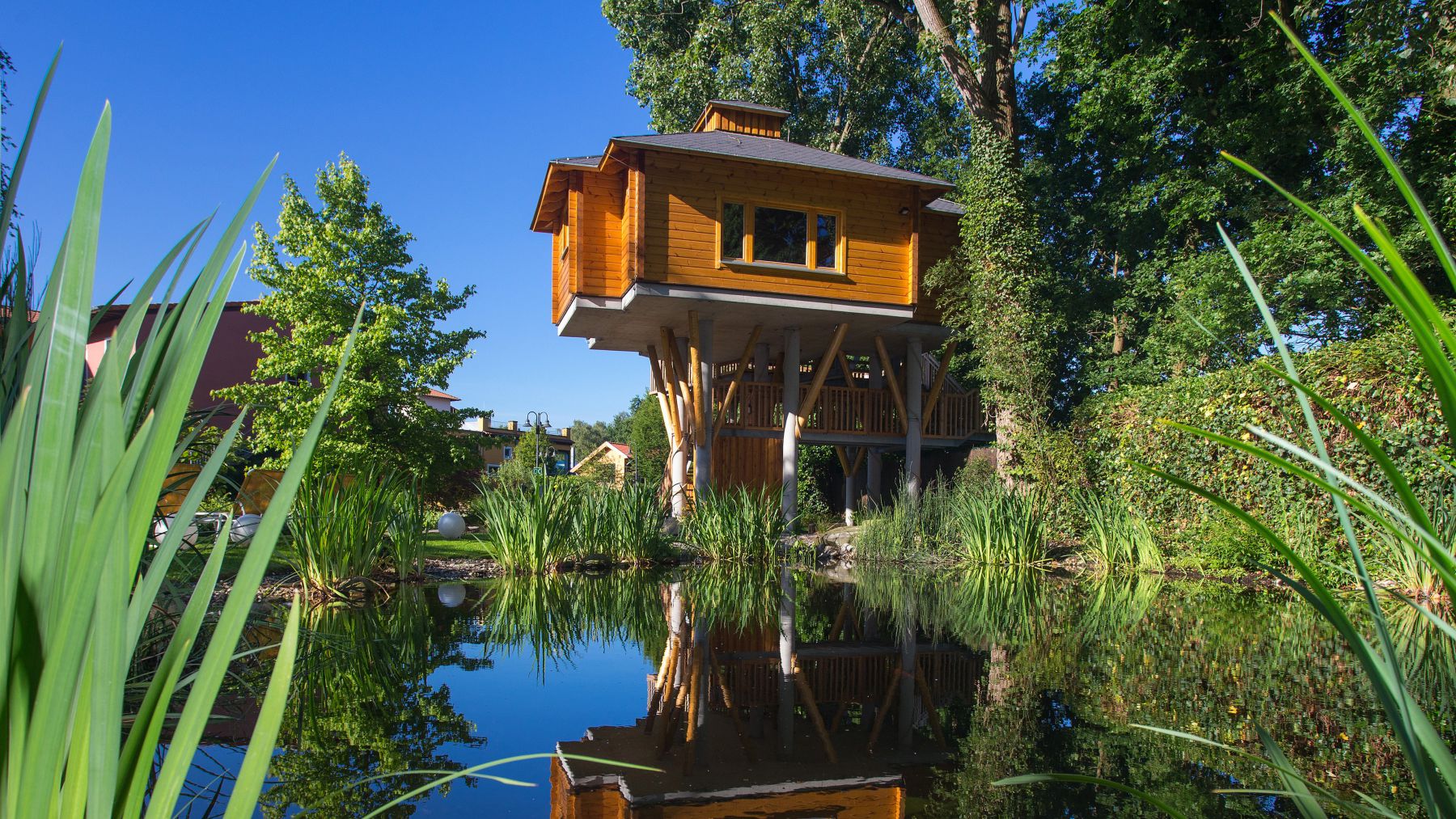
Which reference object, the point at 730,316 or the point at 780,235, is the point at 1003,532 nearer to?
the point at 730,316

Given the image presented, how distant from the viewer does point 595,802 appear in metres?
3.28

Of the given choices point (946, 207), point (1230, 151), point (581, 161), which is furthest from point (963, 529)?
point (1230, 151)

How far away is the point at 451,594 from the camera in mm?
8938

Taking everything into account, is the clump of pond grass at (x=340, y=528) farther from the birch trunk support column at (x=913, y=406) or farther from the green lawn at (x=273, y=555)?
the birch trunk support column at (x=913, y=406)

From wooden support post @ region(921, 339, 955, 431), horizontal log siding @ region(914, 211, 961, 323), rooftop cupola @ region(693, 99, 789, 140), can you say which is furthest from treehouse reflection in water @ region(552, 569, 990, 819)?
rooftop cupola @ region(693, 99, 789, 140)

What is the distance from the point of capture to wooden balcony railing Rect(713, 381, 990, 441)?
654 inches

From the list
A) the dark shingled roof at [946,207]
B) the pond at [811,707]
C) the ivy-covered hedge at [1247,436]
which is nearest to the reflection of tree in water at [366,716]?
the pond at [811,707]

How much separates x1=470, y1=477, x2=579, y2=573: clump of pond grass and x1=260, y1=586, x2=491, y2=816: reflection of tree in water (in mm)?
3757

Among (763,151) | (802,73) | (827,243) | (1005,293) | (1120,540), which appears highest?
(802,73)

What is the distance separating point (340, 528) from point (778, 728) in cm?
538

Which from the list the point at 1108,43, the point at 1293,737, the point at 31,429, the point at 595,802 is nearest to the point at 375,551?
the point at 595,802

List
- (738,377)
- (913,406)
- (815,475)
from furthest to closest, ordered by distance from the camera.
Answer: (815,475)
(913,406)
(738,377)

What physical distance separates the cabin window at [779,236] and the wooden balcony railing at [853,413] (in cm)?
274

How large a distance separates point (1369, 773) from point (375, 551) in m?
7.77
